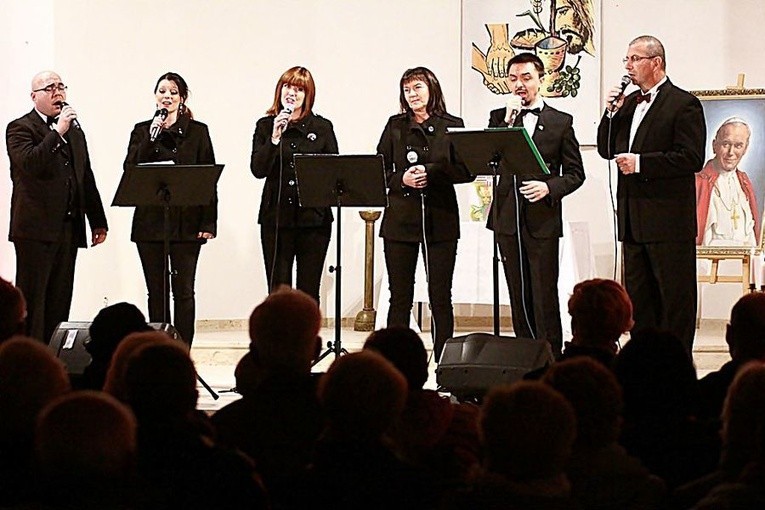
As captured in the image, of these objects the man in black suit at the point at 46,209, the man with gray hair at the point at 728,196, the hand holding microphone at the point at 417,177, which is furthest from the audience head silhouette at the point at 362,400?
the man with gray hair at the point at 728,196

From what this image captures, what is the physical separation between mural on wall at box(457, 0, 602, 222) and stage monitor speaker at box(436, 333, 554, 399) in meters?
3.99

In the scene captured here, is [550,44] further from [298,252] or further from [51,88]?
[51,88]

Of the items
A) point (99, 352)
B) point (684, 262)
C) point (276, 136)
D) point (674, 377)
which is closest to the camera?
point (674, 377)

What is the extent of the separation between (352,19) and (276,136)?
3324mm

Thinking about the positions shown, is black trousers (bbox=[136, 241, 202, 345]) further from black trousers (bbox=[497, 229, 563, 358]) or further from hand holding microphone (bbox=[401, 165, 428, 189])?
black trousers (bbox=[497, 229, 563, 358])

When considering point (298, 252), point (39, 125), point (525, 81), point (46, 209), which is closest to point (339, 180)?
point (298, 252)

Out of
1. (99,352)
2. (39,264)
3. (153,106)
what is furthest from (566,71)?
(99,352)

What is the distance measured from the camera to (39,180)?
21.8 ft

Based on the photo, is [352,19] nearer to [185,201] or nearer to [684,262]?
[185,201]

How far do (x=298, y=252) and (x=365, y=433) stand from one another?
4.11 m

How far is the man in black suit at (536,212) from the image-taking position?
6113 millimetres

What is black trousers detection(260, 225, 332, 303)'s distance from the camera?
254 inches

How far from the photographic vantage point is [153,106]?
885 centimetres

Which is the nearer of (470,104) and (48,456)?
(48,456)
